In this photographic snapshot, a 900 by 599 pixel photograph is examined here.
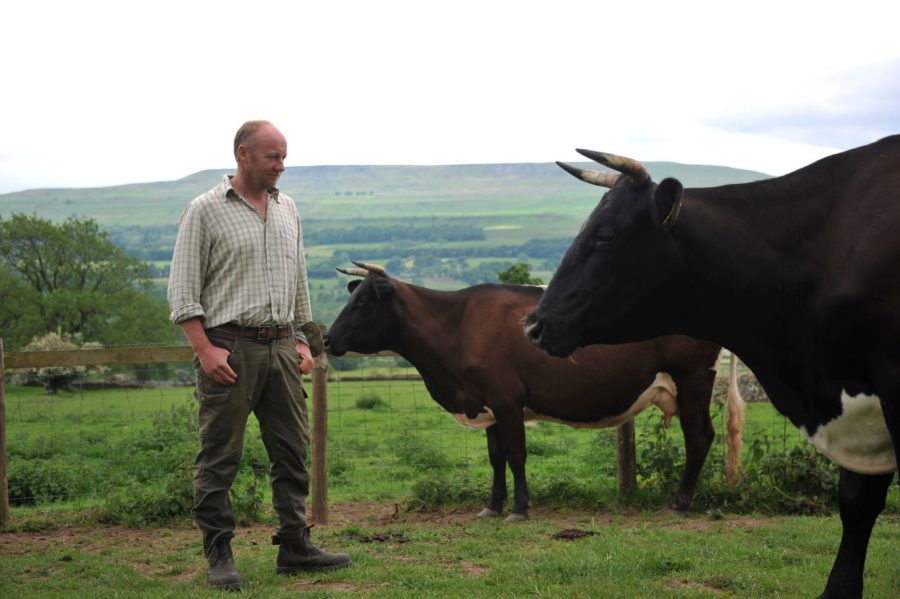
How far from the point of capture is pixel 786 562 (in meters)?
6.89

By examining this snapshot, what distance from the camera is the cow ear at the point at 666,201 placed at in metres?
5.02

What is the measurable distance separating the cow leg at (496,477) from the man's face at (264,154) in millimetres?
4497

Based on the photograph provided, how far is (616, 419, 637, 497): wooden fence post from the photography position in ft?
32.9

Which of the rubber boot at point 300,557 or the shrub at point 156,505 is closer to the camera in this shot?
the rubber boot at point 300,557

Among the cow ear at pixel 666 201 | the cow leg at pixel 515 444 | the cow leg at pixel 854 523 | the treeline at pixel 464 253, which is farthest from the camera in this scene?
the treeline at pixel 464 253

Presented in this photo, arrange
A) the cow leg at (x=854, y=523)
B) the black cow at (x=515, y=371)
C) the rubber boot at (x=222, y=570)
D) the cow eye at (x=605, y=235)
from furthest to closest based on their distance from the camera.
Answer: the black cow at (x=515, y=371) < the rubber boot at (x=222, y=570) < the cow leg at (x=854, y=523) < the cow eye at (x=605, y=235)

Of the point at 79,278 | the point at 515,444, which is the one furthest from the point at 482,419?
the point at 79,278

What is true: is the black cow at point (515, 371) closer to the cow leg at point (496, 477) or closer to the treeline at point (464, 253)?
the cow leg at point (496, 477)

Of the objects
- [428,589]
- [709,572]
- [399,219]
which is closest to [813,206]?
[709,572]

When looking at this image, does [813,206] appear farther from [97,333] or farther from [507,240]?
[507,240]

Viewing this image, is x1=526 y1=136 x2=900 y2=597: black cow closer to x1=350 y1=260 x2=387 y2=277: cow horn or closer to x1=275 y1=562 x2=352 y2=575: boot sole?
x1=275 y1=562 x2=352 y2=575: boot sole

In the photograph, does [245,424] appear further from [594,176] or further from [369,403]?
[369,403]

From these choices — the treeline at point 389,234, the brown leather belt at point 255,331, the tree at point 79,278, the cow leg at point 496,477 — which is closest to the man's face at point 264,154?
the brown leather belt at point 255,331

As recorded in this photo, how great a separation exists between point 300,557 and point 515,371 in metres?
3.68
